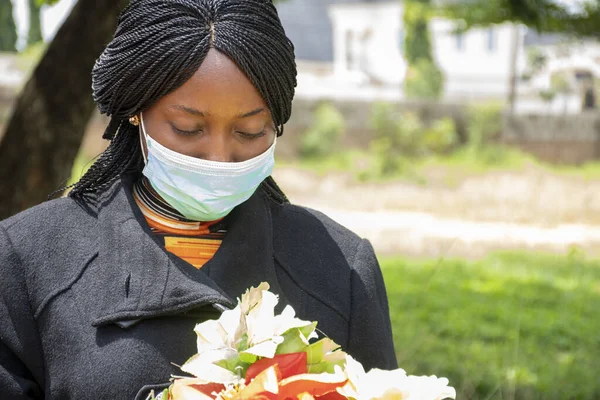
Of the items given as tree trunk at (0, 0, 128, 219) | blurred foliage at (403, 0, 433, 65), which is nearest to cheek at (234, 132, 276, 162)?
tree trunk at (0, 0, 128, 219)

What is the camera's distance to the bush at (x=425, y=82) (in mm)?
27688

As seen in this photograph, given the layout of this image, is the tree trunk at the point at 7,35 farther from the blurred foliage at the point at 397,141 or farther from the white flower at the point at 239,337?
the white flower at the point at 239,337

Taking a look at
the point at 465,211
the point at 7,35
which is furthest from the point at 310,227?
the point at 7,35

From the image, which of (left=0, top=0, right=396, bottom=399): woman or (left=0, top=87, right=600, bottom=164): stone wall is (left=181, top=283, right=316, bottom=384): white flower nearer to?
(left=0, top=0, right=396, bottom=399): woman

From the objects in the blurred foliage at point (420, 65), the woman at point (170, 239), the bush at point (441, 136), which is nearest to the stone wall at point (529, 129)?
the bush at point (441, 136)

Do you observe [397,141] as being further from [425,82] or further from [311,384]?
[311,384]

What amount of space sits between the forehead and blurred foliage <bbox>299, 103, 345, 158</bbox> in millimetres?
17599

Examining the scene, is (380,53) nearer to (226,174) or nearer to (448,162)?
(448,162)

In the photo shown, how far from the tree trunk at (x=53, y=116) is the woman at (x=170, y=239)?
2153 millimetres

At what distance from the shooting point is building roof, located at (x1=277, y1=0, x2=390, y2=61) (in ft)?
112

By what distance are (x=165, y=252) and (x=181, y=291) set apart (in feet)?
0.36

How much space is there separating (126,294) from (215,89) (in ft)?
1.45

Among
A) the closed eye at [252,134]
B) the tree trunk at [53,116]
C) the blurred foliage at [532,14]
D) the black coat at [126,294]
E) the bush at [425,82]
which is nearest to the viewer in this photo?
the black coat at [126,294]

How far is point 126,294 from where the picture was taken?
5.73 feet
